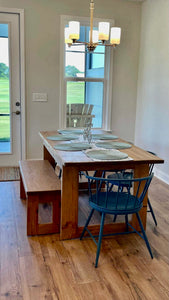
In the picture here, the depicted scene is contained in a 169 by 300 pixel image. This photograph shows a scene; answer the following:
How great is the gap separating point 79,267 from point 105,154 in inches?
37.0

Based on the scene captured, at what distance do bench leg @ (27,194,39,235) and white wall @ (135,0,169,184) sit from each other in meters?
2.24

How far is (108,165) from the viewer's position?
2492 millimetres

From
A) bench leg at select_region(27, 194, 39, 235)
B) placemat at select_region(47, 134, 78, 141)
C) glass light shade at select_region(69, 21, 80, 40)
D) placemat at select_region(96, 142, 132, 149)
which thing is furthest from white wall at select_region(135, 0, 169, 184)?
bench leg at select_region(27, 194, 39, 235)

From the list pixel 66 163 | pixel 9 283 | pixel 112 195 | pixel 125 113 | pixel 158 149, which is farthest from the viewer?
pixel 125 113

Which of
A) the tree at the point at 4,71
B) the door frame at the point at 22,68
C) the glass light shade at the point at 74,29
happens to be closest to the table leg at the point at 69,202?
the glass light shade at the point at 74,29

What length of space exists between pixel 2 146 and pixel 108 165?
2.76 metres

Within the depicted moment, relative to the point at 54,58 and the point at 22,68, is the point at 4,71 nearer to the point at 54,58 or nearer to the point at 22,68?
the point at 22,68

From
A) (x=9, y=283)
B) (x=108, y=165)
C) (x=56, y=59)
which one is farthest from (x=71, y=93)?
(x=9, y=283)

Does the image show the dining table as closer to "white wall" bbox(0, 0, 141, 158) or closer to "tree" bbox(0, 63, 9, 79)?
"white wall" bbox(0, 0, 141, 158)

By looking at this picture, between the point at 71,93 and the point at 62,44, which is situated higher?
the point at 62,44

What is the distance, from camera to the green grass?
4.66m

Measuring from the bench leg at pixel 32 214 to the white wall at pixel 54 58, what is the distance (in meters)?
2.34

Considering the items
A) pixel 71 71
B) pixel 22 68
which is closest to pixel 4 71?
pixel 22 68

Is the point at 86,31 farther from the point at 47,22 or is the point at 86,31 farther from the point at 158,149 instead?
the point at 158,149
